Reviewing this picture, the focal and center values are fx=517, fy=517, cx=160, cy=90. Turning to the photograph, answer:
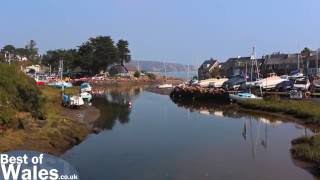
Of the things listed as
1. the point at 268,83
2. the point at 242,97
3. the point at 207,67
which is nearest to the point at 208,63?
the point at 207,67

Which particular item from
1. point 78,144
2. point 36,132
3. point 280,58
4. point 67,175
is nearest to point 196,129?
point 78,144

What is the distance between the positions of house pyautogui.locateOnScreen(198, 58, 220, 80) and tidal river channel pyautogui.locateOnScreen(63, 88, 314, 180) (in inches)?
3752

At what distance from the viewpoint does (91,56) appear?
159 m

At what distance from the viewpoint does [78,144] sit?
3725 centimetres

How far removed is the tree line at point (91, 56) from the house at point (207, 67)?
2738cm

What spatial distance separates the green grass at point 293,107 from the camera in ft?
165

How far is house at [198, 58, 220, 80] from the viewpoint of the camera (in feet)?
510

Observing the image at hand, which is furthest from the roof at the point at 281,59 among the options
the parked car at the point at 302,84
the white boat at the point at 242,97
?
the white boat at the point at 242,97

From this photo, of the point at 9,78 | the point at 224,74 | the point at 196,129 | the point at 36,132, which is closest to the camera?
the point at 36,132

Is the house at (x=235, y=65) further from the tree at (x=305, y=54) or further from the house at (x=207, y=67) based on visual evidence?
the tree at (x=305, y=54)

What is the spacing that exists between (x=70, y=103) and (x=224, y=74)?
91.2m

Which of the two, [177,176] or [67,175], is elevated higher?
[67,175]

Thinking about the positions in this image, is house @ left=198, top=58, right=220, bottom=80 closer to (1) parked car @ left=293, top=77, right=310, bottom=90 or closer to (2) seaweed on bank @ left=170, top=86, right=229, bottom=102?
(2) seaweed on bank @ left=170, top=86, right=229, bottom=102

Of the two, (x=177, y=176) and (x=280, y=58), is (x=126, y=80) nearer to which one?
(x=280, y=58)
